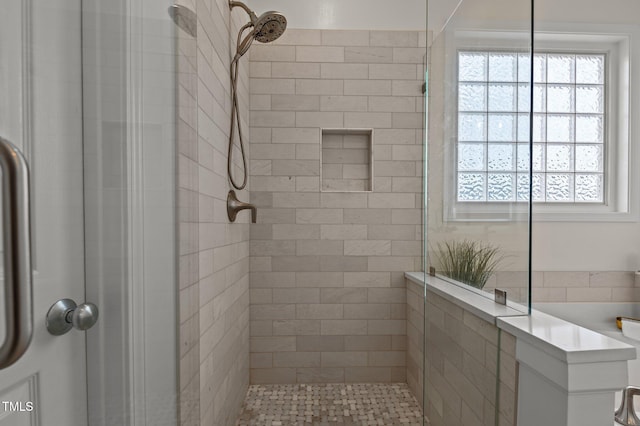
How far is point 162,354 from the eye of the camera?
0.79m

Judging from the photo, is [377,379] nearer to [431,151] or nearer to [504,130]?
[431,151]

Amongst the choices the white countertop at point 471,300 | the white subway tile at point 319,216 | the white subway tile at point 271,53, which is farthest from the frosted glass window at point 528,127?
the white subway tile at point 271,53

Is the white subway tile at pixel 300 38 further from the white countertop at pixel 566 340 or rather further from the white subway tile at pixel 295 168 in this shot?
the white countertop at pixel 566 340

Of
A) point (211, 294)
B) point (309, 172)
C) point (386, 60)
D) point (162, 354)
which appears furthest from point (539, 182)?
point (162, 354)

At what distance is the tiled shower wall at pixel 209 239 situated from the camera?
88 centimetres

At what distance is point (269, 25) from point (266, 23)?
25mm

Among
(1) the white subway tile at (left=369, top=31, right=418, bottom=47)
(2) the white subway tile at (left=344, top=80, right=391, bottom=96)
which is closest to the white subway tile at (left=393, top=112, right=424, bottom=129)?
(2) the white subway tile at (left=344, top=80, right=391, bottom=96)

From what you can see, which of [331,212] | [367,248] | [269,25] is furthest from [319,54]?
[367,248]

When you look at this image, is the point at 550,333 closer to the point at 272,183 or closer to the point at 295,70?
the point at 272,183

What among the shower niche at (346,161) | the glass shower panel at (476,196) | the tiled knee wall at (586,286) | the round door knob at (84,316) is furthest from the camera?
the shower niche at (346,161)

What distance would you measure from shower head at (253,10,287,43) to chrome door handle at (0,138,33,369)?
159 centimetres

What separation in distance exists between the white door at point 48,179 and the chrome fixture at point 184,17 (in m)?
0.22

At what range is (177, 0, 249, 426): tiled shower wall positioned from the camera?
876 mm

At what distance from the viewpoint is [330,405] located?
6.93ft
